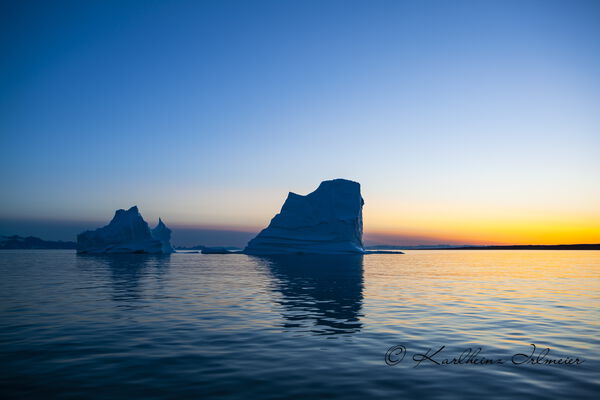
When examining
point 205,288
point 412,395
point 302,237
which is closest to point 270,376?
point 412,395

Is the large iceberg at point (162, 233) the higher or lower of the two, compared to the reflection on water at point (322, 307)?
higher

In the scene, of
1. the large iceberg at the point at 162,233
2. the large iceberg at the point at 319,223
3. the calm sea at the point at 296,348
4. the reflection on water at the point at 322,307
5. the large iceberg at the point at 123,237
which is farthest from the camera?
the large iceberg at the point at 162,233

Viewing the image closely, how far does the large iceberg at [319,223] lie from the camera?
240ft

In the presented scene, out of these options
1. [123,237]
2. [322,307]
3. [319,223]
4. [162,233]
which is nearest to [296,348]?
[322,307]

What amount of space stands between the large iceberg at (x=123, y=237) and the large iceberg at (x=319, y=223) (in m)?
22.8

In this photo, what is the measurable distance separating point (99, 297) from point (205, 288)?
5.19m

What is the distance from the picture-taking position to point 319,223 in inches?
2879

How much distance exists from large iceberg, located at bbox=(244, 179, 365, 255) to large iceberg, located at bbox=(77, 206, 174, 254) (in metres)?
22.8

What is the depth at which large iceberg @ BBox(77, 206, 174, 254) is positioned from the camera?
246ft

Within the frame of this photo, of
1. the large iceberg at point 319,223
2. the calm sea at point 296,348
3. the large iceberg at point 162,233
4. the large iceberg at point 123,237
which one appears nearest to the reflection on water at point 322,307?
the calm sea at point 296,348

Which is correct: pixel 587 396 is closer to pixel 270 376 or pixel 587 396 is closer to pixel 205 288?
pixel 270 376

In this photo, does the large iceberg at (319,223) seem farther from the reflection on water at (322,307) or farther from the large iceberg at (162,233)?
the reflection on water at (322,307)

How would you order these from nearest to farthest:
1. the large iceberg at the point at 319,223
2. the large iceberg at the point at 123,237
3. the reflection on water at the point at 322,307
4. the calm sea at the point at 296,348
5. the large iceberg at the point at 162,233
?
the calm sea at the point at 296,348, the reflection on water at the point at 322,307, the large iceberg at the point at 319,223, the large iceberg at the point at 123,237, the large iceberg at the point at 162,233

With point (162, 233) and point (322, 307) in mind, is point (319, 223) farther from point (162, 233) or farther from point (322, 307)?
point (322, 307)
